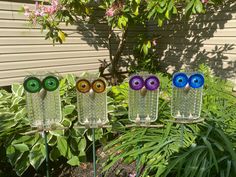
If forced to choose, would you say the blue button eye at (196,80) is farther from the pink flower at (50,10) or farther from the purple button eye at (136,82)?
A: the pink flower at (50,10)

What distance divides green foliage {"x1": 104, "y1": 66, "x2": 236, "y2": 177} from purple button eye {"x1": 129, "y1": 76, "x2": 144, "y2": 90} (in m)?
0.48

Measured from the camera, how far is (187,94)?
180 centimetres

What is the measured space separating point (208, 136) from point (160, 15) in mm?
1954

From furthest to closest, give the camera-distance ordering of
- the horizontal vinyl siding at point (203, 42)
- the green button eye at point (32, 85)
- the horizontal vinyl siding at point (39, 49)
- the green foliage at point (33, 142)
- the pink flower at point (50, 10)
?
the horizontal vinyl siding at point (203, 42) < the horizontal vinyl siding at point (39, 49) < the pink flower at point (50, 10) < the green foliage at point (33, 142) < the green button eye at point (32, 85)

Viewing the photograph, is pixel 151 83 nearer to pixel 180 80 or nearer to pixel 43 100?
pixel 180 80

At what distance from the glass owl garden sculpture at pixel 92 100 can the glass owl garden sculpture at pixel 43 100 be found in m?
0.17

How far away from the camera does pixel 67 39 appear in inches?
194

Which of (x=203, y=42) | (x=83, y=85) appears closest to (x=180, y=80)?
(x=83, y=85)

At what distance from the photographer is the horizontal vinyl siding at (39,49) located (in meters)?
4.27

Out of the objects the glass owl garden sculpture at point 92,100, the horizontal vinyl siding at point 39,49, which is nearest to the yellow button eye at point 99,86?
the glass owl garden sculpture at point 92,100

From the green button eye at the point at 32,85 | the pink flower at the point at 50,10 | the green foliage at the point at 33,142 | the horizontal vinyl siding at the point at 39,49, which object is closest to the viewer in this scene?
the green button eye at the point at 32,85

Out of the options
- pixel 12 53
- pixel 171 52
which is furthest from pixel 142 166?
pixel 171 52

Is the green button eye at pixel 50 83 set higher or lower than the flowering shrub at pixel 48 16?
lower

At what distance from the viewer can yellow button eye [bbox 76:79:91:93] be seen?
1731 mm
